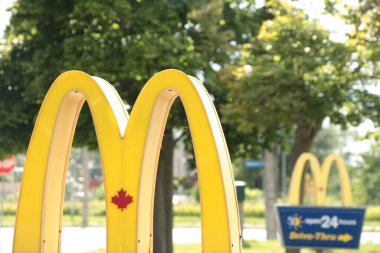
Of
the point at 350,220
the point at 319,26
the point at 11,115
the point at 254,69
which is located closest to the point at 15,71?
the point at 11,115

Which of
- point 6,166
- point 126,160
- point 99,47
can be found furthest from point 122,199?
point 6,166

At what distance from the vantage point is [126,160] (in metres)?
9.27

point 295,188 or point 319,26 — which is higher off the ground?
point 319,26

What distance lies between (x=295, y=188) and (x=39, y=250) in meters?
11.9

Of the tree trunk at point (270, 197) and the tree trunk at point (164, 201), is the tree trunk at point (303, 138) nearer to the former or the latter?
the tree trunk at point (164, 201)

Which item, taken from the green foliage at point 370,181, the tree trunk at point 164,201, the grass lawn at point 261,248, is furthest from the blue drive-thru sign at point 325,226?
the green foliage at point 370,181

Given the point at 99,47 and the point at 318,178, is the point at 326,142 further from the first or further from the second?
the point at 99,47

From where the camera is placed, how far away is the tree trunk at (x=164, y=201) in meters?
21.5

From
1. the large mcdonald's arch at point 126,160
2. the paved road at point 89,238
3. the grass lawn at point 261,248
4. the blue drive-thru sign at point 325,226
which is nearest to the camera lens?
the large mcdonald's arch at point 126,160

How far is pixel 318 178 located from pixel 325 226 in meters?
4.17

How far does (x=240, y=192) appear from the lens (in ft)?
82.9

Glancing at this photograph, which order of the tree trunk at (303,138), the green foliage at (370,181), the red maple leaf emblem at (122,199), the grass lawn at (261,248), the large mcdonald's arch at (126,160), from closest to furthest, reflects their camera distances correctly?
the large mcdonald's arch at (126,160)
the red maple leaf emblem at (122,199)
the tree trunk at (303,138)
the grass lawn at (261,248)
the green foliage at (370,181)

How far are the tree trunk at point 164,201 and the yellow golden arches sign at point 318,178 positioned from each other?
9.74 feet

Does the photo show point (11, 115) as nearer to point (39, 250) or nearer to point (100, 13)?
point (100, 13)
